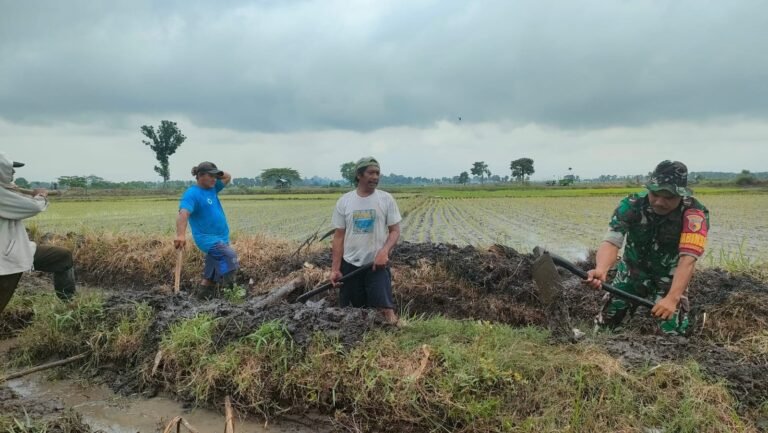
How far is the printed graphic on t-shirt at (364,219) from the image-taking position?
12.7ft

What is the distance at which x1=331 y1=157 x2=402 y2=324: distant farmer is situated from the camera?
3850 mm

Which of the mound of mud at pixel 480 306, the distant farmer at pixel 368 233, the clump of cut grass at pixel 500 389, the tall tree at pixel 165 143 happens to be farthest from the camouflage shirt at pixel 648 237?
the tall tree at pixel 165 143

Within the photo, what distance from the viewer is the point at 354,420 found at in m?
2.66

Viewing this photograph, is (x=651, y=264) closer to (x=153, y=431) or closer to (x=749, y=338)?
(x=749, y=338)

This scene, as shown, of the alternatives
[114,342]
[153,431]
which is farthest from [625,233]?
[114,342]

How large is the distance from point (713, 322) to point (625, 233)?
153 centimetres

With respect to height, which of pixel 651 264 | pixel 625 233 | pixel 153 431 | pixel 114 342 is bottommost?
pixel 153 431

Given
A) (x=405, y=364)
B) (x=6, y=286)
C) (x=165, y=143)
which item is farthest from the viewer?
(x=165, y=143)

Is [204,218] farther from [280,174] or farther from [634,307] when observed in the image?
[280,174]

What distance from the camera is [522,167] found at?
8469 centimetres

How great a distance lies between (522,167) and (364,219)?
3376 inches

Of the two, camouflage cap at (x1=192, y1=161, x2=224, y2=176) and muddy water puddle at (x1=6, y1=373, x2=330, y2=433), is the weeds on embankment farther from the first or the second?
camouflage cap at (x1=192, y1=161, x2=224, y2=176)

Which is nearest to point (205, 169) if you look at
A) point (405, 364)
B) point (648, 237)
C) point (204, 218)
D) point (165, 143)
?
point (204, 218)

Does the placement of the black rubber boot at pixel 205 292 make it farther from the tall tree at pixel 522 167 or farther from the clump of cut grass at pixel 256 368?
the tall tree at pixel 522 167
